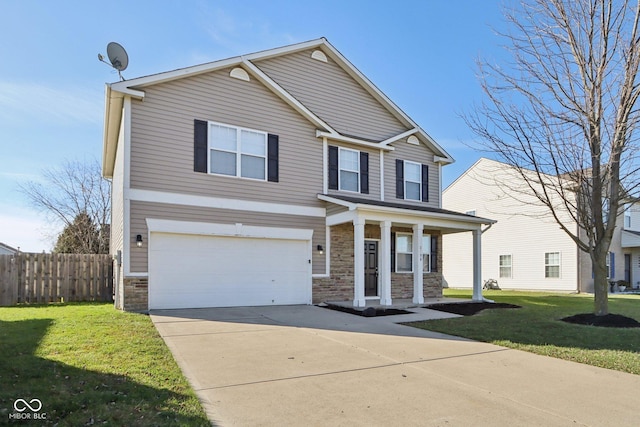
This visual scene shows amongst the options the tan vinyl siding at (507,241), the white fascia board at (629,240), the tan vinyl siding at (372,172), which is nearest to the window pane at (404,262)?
the tan vinyl siding at (372,172)

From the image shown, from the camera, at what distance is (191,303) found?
11219 millimetres

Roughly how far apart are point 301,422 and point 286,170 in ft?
32.1

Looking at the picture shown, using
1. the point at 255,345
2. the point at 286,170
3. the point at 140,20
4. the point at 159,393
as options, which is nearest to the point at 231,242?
the point at 286,170

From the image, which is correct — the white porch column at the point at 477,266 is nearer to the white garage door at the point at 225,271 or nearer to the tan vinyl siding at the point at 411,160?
the tan vinyl siding at the point at 411,160

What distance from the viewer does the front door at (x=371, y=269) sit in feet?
47.6

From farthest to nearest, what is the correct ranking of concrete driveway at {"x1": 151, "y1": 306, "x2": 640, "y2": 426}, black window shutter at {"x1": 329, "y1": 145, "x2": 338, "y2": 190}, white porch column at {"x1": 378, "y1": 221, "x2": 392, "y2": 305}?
black window shutter at {"x1": 329, "y1": 145, "x2": 338, "y2": 190}, white porch column at {"x1": 378, "y1": 221, "x2": 392, "y2": 305}, concrete driveway at {"x1": 151, "y1": 306, "x2": 640, "y2": 426}

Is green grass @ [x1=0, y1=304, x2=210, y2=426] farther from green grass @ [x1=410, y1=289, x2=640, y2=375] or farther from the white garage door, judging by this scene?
green grass @ [x1=410, y1=289, x2=640, y2=375]

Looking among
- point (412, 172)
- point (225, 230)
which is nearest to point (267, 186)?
point (225, 230)

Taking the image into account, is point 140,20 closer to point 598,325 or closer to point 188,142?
point 188,142

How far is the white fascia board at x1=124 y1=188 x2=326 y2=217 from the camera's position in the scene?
10.7m

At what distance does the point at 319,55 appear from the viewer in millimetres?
14508

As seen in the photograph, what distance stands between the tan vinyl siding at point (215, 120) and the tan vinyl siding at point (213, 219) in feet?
1.56

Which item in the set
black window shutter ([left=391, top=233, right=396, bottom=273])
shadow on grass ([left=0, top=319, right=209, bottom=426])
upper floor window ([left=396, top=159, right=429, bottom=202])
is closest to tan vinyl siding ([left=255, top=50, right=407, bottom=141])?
upper floor window ([left=396, top=159, right=429, bottom=202])

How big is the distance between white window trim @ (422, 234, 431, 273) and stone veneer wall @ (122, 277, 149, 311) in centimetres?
984
